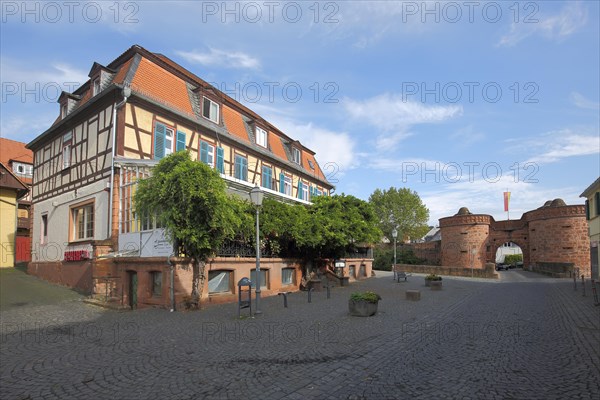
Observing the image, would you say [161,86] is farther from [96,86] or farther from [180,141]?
[96,86]

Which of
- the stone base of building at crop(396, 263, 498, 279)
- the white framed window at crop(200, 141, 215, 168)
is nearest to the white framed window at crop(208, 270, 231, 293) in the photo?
the white framed window at crop(200, 141, 215, 168)

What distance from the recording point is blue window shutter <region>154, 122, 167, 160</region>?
17219mm

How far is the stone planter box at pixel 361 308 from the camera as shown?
10797 mm

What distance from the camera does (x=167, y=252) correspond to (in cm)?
1300

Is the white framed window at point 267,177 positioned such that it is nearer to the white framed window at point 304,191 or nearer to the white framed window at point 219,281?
the white framed window at point 304,191

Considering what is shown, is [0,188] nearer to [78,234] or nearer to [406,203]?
[78,234]

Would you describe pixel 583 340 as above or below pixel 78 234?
below

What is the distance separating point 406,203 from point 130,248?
156 feet

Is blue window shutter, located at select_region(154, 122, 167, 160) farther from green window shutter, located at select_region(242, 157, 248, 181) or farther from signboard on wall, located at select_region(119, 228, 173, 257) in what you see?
green window shutter, located at select_region(242, 157, 248, 181)

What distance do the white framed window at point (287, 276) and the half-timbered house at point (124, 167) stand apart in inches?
1.9

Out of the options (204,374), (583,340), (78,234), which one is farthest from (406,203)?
(204,374)

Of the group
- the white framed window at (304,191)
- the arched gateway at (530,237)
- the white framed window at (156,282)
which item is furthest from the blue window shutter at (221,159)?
the arched gateway at (530,237)

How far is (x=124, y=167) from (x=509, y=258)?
58480 millimetres

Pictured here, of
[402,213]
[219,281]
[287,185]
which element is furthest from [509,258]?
[219,281]
